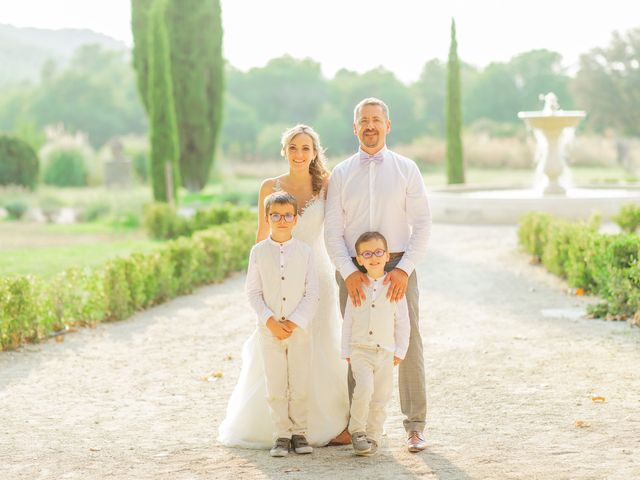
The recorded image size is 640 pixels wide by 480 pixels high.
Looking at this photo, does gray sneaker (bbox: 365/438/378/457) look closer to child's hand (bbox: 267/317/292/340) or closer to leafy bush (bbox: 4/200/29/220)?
child's hand (bbox: 267/317/292/340)

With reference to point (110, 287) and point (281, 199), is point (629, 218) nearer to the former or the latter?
point (110, 287)

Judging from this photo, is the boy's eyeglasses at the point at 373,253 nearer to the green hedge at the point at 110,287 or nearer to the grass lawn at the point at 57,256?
the green hedge at the point at 110,287

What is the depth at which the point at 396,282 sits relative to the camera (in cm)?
421

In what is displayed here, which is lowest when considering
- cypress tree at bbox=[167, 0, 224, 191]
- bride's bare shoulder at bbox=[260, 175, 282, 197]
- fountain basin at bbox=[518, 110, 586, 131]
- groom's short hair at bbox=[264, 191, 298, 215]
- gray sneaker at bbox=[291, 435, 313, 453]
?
gray sneaker at bbox=[291, 435, 313, 453]

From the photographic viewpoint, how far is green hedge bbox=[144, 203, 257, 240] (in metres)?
14.6

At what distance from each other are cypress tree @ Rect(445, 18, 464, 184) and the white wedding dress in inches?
723

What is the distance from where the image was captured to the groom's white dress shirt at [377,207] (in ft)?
14.1

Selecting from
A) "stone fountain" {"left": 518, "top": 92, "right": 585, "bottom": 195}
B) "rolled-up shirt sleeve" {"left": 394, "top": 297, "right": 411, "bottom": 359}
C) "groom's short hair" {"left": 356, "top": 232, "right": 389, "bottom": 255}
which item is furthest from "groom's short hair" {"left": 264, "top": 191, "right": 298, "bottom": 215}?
"stone fountain" {"left": 518, "top": 92, "right": 585, "bottom": 195}

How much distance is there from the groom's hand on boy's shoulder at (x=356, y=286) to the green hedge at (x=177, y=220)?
10064 millimetres

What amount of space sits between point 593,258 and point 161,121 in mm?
12747

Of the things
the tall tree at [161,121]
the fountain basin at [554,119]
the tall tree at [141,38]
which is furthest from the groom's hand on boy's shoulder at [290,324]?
the tall tree at [141,38]

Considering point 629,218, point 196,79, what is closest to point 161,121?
point 196,79

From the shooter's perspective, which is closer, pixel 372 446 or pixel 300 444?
pixel 372 446

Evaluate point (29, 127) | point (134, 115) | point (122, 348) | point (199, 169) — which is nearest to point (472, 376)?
point (122, 348)
